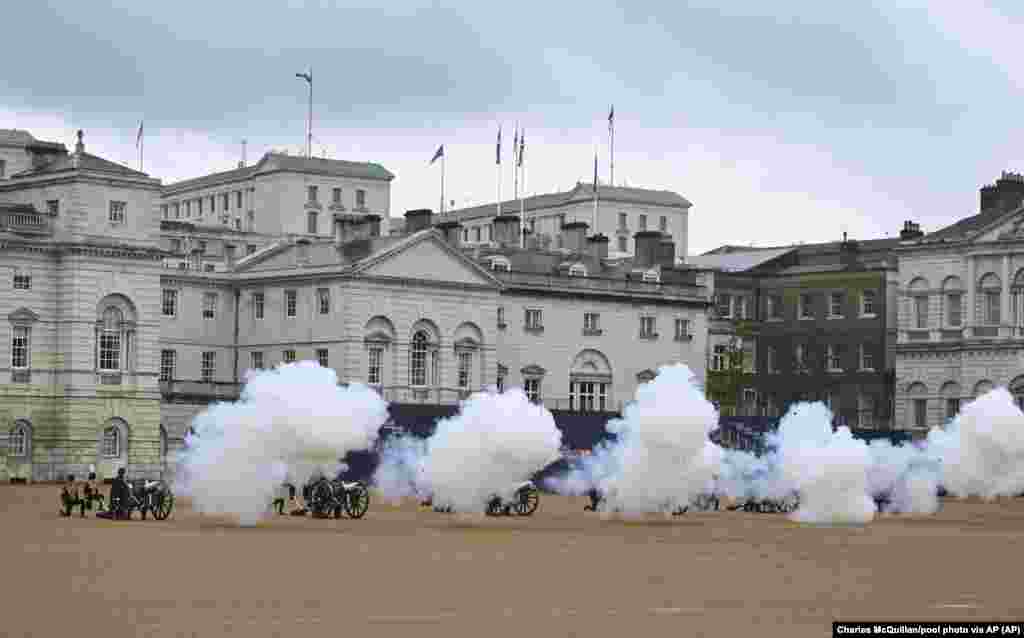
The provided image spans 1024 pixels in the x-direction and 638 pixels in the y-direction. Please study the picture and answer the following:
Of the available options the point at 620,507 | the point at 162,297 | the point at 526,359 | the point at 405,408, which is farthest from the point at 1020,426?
the point at 162,297

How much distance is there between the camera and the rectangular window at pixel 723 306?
147625 millimetres

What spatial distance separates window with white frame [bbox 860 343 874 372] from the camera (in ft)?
471

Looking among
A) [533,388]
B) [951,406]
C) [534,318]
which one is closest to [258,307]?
[534,318]

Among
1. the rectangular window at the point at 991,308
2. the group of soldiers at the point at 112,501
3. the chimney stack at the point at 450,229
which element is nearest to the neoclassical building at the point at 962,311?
the rectangular window at the point at 991,308

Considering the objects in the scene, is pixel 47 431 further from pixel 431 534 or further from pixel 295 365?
pixel 431 534

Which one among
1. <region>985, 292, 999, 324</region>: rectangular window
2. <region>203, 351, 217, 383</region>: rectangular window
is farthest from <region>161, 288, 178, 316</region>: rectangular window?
<region>985, 292, 999, 324</region>: rectangular window

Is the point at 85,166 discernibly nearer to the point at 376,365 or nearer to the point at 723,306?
the point at 376,365

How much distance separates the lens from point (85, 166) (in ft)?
348

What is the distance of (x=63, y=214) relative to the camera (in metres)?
106

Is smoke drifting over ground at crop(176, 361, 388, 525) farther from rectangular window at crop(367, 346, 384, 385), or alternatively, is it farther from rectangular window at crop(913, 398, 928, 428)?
rectangular window at crop(913, 398, 928, 428)

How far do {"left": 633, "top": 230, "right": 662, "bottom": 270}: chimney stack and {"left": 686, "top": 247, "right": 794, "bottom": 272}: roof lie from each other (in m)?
11.6

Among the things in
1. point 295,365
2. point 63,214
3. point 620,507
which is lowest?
point 620,507

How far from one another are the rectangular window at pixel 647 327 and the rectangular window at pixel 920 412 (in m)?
17.7

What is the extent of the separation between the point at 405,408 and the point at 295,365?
37838 mm
